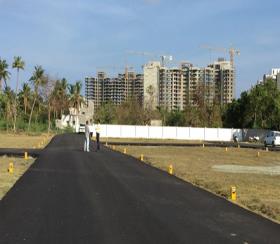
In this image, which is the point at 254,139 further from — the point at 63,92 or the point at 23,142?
the point at 63,92

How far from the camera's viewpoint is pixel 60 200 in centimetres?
1280

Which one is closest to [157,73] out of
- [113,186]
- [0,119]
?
[0,119]

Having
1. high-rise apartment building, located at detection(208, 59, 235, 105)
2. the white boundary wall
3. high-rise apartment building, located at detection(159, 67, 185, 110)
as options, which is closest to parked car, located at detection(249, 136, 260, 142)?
the white boundary wall

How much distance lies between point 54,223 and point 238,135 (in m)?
82.6

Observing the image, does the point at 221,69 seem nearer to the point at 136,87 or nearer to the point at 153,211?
the point at 136,87

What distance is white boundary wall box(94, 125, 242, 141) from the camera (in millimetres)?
88750

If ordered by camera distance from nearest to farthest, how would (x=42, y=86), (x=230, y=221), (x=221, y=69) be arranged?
(x=230, y=221) → (x=42, y=86) → (x=221, y=69)

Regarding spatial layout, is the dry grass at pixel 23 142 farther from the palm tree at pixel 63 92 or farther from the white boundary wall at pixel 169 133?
the palm tree at pixel 63 92

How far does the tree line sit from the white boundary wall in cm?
2197

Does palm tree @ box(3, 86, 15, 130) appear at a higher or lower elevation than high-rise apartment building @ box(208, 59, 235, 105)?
lower

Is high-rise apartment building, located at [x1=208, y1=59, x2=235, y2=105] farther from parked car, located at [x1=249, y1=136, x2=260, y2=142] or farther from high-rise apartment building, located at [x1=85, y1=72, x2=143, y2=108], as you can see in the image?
parked car, located at [x1=249, y1=136, x2=260, y2=142]

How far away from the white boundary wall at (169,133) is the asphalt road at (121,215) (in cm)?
7117

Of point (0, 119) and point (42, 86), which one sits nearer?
point (0, 119)

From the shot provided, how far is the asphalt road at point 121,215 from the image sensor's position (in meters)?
8.74
